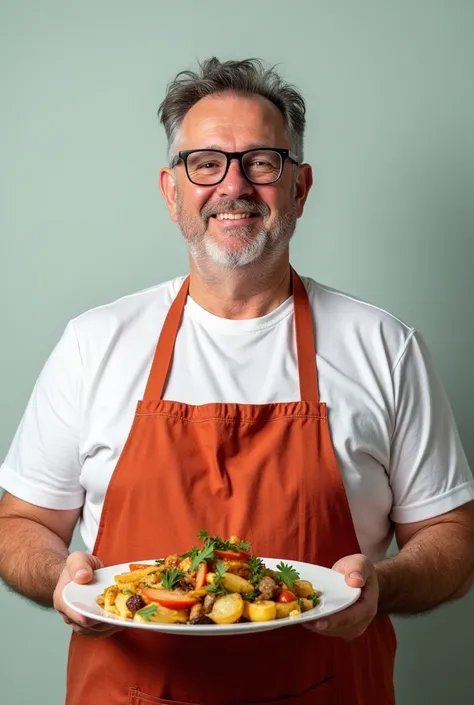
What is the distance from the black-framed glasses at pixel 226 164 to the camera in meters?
1.96

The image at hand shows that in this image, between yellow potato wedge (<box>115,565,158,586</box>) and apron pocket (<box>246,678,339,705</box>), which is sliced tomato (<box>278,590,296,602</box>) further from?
apron pocket (<box>246,678,339,705</box>)

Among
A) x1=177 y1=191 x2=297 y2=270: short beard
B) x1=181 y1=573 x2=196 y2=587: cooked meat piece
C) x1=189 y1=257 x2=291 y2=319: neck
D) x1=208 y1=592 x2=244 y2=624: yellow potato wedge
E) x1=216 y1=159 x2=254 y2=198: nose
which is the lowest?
x1=181 y1=573 x2=196 y2=587: cooked meat piece

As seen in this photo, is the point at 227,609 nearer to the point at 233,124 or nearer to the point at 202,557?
the point at 202,557

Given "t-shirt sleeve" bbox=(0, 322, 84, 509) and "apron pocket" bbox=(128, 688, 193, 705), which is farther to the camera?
"t-shirt sleeve" bbox=(0, 322, 84, 509)

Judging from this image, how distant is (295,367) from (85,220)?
2.88 ft

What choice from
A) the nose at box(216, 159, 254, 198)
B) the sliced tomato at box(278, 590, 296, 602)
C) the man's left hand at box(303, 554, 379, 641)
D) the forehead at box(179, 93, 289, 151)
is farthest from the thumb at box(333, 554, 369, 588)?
the forehead at box(179, 93, 289, 151)

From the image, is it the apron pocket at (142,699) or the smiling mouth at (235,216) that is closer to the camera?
the apron pocket at (142,699)

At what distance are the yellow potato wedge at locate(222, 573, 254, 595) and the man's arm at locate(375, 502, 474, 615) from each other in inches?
14.5

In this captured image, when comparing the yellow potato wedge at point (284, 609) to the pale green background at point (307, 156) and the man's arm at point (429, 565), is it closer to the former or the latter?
the man's arm at point (429, 565)

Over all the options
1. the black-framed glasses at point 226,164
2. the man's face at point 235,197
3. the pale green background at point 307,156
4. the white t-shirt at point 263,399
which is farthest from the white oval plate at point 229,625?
the pale green background at point 307,156

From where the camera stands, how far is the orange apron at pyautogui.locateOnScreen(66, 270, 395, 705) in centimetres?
171

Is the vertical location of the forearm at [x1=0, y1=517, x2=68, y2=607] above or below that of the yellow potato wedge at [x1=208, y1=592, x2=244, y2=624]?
below

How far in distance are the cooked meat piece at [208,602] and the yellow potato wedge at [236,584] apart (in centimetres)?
3

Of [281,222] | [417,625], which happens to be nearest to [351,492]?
[281,222]
